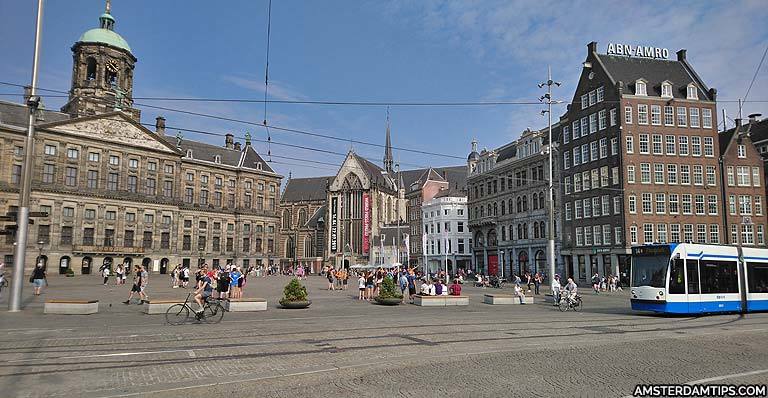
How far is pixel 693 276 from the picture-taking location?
2139 cm

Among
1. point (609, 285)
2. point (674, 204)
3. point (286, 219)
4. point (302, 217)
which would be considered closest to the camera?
point (609, 285)

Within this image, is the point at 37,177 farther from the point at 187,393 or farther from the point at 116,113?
the point at 187,393

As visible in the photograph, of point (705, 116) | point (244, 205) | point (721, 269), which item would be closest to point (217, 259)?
point (244, 205)

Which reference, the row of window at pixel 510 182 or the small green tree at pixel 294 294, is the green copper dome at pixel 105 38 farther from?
the small green tree at pixel 294 294

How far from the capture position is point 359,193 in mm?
116688

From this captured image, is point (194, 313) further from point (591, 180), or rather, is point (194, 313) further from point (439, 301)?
point (591, 180)

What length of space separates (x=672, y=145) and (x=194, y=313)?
5055cm

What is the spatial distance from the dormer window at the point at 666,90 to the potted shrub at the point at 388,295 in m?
40.1

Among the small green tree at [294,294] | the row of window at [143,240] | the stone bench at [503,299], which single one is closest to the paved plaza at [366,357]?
the small green tree at [294,294]

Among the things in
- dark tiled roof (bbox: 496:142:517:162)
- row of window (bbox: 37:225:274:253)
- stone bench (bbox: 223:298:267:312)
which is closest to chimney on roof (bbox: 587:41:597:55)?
dark tiled roof (bbox: 496:142:517:162)

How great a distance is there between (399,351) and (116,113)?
75.5 meters

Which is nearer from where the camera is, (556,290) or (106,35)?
(556,290)

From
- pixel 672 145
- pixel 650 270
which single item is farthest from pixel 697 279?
pixel 672 145

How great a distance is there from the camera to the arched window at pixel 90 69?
3017 inches
